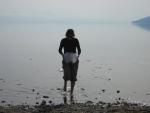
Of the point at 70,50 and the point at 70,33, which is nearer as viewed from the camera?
the point at 70,33

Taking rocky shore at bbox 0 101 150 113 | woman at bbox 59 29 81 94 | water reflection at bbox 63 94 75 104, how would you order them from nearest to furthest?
rocky shore at bbox 0 101 150 113, water reflection at bbox 63 94 75 104, woman at bbox 59 29 81 94

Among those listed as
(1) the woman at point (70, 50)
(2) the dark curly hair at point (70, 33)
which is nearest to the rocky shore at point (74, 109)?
(1) the woman at point (70, 50)

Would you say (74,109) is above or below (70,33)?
below

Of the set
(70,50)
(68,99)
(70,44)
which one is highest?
(70,44)

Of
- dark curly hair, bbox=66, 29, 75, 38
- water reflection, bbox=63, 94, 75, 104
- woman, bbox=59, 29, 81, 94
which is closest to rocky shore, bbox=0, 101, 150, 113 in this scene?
water reflection, bbox=63, 94, 75, 104

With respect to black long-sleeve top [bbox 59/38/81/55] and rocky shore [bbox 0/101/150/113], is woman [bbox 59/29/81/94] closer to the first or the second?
black long-sleeve top [bbox 59/38/81/55]

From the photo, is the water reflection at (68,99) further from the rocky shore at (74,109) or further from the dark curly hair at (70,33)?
the dark curly hair at (70,33)

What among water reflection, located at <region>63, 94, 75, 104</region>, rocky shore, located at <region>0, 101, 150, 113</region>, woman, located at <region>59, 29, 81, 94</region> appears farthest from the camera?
woman, located at <region>59, 29, 81, 94</region>

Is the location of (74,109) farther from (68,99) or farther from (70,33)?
(70,33)

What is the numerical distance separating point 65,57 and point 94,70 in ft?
38.9

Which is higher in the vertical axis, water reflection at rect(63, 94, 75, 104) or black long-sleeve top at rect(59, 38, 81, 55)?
black long-sleeve top at rect(59, 38, 81, 55)

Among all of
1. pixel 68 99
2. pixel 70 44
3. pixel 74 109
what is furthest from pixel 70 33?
pixel 74 109

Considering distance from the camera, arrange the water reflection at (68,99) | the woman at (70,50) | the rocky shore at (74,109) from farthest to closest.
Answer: the woman at (70,50) < the water reflection at (68,99) < the rocky shore at (74,109)

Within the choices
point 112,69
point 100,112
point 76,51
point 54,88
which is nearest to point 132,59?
point 112,69
